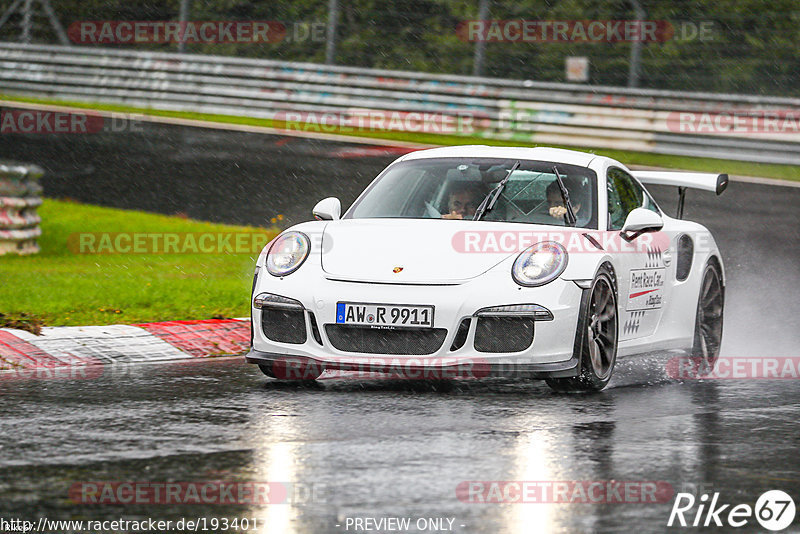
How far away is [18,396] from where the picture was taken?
23.8ft

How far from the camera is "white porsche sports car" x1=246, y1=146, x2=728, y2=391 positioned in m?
7.34

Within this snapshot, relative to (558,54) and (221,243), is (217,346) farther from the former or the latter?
(558,54)

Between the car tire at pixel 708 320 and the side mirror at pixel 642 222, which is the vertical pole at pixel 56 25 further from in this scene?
the side mirror at pixel 642 222

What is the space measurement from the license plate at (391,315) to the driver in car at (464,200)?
1.22 metres

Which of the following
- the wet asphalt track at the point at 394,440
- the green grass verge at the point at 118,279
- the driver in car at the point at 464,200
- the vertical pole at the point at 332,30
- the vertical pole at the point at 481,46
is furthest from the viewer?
the vertical pole at the point at 332,30

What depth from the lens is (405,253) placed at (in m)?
7.62

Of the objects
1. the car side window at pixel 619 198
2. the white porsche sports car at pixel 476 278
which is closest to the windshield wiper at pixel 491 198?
the white porsche sports car at pixel 476 278

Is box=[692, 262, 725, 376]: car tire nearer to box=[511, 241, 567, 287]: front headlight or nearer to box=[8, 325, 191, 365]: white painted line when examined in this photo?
box=[511, 241, 567, 287]: front headlight

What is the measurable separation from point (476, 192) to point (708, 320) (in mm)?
1956

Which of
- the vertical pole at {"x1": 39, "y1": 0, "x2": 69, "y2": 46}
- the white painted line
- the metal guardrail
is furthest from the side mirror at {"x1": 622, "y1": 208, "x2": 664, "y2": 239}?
the vertical pole at {"x1": 39, "y1": 0, "x2": 69, "y2": 46}

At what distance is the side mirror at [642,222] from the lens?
8125 millimetres

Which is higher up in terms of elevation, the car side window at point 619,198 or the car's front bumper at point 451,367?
the car side window at point 619,198

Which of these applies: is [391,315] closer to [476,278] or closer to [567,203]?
[476,278]

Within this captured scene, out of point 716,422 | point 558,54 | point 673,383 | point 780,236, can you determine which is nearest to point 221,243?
A: point 780,236
